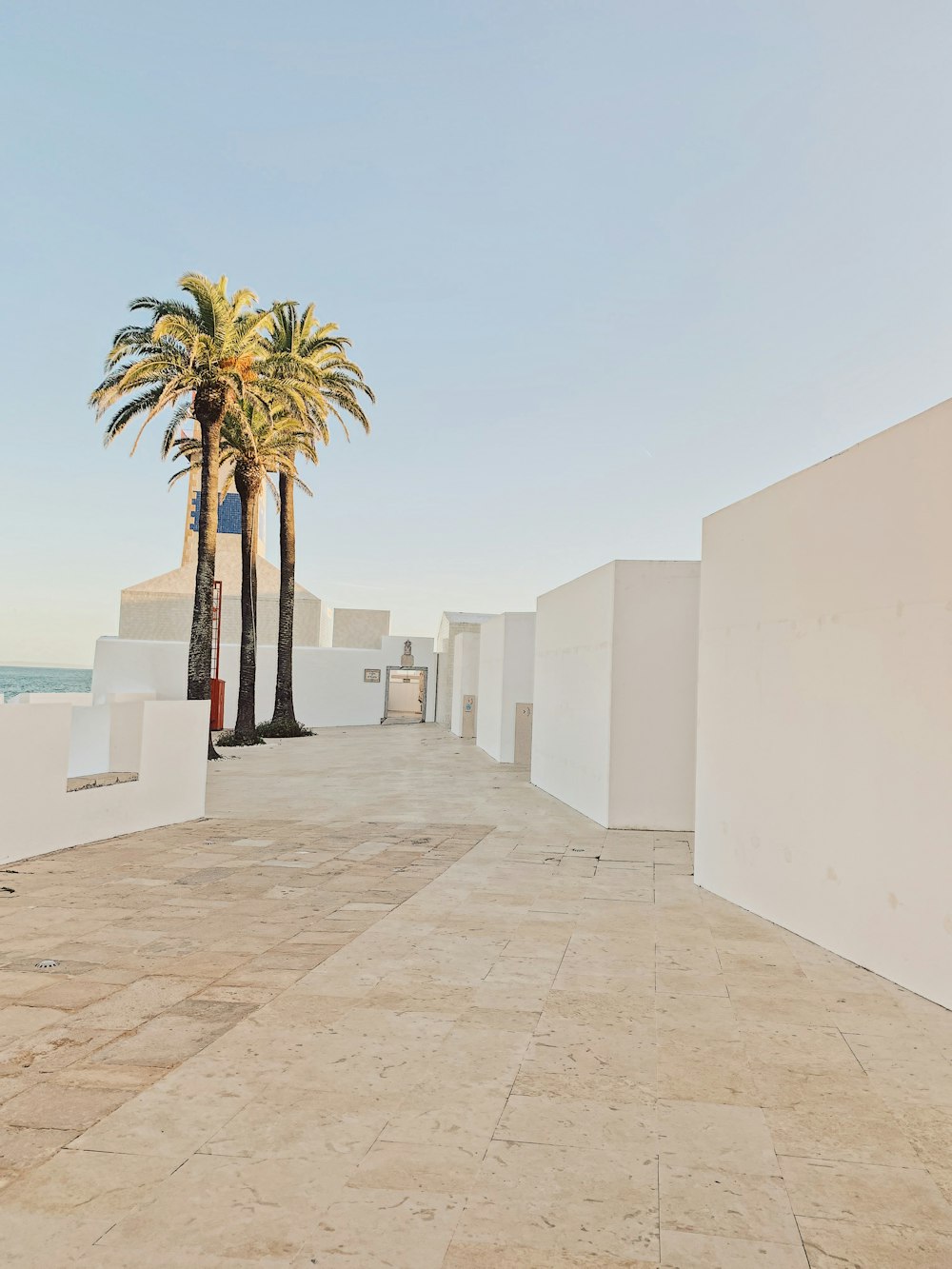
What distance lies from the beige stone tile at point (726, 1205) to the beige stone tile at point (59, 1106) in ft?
7.34

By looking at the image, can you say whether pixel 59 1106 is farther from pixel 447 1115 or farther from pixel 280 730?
pixel 280 730

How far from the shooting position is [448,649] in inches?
1517

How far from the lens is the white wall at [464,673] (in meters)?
31.4

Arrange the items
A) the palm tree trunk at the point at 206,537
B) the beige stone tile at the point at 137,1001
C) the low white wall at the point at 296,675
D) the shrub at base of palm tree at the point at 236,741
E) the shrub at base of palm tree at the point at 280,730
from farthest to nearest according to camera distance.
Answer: the low white wall at the point at 296,675, the shrub at base of palm tree at the point at 280,730, the shrub at base of palm tree at the point at 236,741, the palm tree trunk at the point at 206,537, the beige stone tile at the point at 137,1001

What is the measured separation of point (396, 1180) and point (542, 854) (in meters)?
7.03

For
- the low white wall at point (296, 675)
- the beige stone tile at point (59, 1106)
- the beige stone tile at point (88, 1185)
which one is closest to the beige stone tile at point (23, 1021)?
the beige stone tile at point (59, 1106)

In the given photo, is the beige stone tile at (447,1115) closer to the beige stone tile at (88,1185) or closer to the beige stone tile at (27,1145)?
the beige stone tile at (88,1185)

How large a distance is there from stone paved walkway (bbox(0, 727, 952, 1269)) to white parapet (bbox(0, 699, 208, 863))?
3.42ft

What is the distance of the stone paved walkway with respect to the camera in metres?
2.72

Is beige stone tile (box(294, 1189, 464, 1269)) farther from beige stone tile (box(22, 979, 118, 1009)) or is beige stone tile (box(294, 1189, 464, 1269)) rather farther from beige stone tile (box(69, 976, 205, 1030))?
beige stone tile (box(22, 979, 118, 1009))

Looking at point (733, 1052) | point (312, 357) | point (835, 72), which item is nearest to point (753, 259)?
point (835, 72)

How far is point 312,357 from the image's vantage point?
24.3 meters

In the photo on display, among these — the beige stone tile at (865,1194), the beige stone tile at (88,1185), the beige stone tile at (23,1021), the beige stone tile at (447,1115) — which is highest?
the beige stone tile at (865,1194)

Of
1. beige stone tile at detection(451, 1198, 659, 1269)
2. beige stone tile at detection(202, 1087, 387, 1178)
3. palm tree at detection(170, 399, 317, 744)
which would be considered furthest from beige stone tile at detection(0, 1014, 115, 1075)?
palm tree at detection(170, 399, 317, 744)
